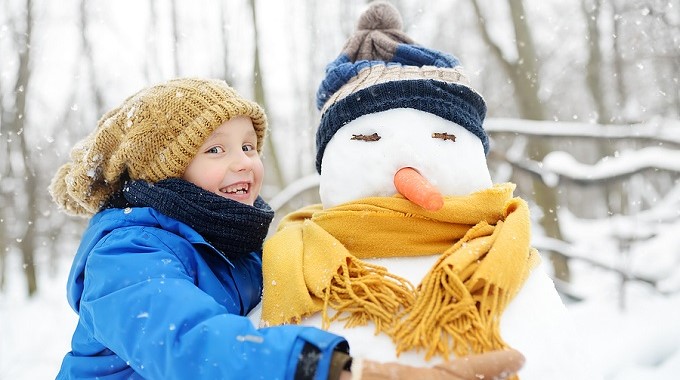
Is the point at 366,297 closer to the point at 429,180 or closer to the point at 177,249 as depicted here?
the point at 429,180

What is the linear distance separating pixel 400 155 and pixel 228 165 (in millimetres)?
538

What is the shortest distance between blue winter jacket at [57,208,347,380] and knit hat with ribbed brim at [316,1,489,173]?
1.69 feet

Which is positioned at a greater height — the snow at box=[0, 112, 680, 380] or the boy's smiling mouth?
the boy's smiling mouth

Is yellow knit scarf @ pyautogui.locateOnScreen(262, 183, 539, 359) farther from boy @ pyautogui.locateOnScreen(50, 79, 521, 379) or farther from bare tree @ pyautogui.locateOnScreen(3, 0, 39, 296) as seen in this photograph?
bare tree @ pyautogui.locateOnScreen(3, 0, 39, 296)

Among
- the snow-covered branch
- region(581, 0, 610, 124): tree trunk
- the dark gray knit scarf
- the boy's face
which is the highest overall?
region(581, 0, 610, 124): tree trunk

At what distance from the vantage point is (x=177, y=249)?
1.39 meters

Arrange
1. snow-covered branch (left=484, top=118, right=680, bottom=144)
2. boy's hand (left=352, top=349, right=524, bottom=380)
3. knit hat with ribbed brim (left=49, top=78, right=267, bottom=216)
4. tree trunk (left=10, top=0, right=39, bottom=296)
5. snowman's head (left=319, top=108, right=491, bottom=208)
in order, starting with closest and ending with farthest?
boy's hand (left=352, top=349, right=524, bottom=380) < snowman's head (left=319, top=108, right=491, bottom=208) < knit hat with ribbed brim (left=49, top=78, right=267, bottom=216) < snow-covered branch (left=484, top=118, right=680, bottom=144) < tree trunk (left=10, top=0, right=39, bottom=296)

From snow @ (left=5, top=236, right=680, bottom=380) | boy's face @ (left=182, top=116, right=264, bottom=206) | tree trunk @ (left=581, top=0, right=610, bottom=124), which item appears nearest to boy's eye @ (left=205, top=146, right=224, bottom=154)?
boy's face @ (left=182, top=116, right=264, bottom=206)

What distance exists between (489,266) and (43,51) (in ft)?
29.6

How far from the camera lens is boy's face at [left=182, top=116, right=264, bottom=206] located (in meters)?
1.57

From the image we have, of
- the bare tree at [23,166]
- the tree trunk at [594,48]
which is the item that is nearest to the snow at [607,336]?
the bare tree at [23,166]

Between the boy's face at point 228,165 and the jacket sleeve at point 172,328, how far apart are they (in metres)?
0.28

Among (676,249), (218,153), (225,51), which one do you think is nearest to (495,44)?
(676,249)

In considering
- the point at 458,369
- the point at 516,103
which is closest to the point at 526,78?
the point at 516,103
